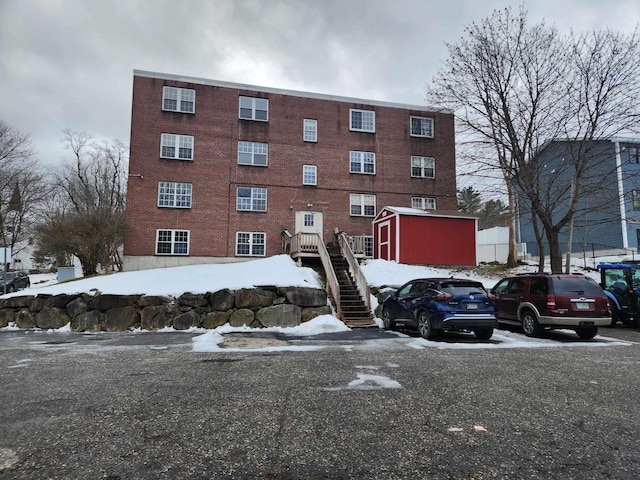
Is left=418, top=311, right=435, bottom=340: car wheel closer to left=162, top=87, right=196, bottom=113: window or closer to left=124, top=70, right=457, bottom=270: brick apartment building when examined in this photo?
left=124, top=70, right=457, bottom=270: brick apartment building

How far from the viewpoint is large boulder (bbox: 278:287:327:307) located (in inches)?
520

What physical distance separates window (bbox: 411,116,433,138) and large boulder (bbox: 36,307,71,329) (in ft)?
68.6

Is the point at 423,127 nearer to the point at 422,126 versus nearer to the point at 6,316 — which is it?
the point at 422,126

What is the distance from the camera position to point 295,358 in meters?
7.32

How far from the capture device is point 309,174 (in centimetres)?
2311

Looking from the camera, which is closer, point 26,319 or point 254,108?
point 26,319

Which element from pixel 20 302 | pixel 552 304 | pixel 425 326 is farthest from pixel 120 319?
pixel 552 304

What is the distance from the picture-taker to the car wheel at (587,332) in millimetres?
10008

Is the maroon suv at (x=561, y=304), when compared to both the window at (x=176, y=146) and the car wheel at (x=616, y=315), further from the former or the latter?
the window at (x=176, y=146)

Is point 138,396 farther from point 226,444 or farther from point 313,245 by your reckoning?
point 313,245

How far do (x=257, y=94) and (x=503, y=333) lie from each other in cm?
1844

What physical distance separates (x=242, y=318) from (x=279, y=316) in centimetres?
119

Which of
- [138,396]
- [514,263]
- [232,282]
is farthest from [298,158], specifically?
[138,396]

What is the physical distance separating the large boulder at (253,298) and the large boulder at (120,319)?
3.25 metres
